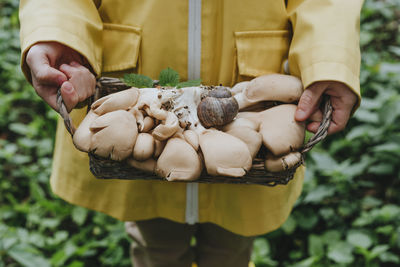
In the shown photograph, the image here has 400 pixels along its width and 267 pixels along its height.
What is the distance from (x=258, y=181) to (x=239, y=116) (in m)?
0.25

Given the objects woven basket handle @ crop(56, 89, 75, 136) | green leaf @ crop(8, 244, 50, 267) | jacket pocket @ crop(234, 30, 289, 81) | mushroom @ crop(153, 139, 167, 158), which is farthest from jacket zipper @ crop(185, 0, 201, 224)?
green leaf @ crop(8, 244, 50, 267)

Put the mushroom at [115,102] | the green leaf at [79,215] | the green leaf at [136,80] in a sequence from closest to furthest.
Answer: the mushroom at [115,102] → the green leaf at [136,80] → the green leaf at [79,215]

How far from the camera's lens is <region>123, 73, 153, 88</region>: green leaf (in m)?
1.11


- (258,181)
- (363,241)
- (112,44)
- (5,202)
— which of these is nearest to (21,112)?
(5,202)

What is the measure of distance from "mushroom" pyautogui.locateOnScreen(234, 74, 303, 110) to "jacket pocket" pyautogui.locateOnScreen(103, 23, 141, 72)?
42 centimetres

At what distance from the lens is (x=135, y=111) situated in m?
1.04

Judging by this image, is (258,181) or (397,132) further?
(397,132)

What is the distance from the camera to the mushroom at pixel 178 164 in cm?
90

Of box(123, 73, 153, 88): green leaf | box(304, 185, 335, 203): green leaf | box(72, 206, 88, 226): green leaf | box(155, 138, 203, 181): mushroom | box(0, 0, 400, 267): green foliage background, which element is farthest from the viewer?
box(72, 206, 88, 226): green leaf

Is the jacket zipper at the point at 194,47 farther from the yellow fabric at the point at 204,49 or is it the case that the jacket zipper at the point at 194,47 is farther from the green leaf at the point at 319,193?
the green leaf at the point at 319,193

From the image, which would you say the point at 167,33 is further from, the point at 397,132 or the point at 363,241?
the point at 397,132

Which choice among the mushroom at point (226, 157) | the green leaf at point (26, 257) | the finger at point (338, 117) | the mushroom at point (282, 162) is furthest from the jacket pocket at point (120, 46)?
the green leaf at point (26, 257)

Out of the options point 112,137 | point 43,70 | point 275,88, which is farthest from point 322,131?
point 43,70

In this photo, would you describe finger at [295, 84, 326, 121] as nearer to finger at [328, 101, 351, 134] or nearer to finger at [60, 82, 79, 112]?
finger at [328, 101, 351, 134]
